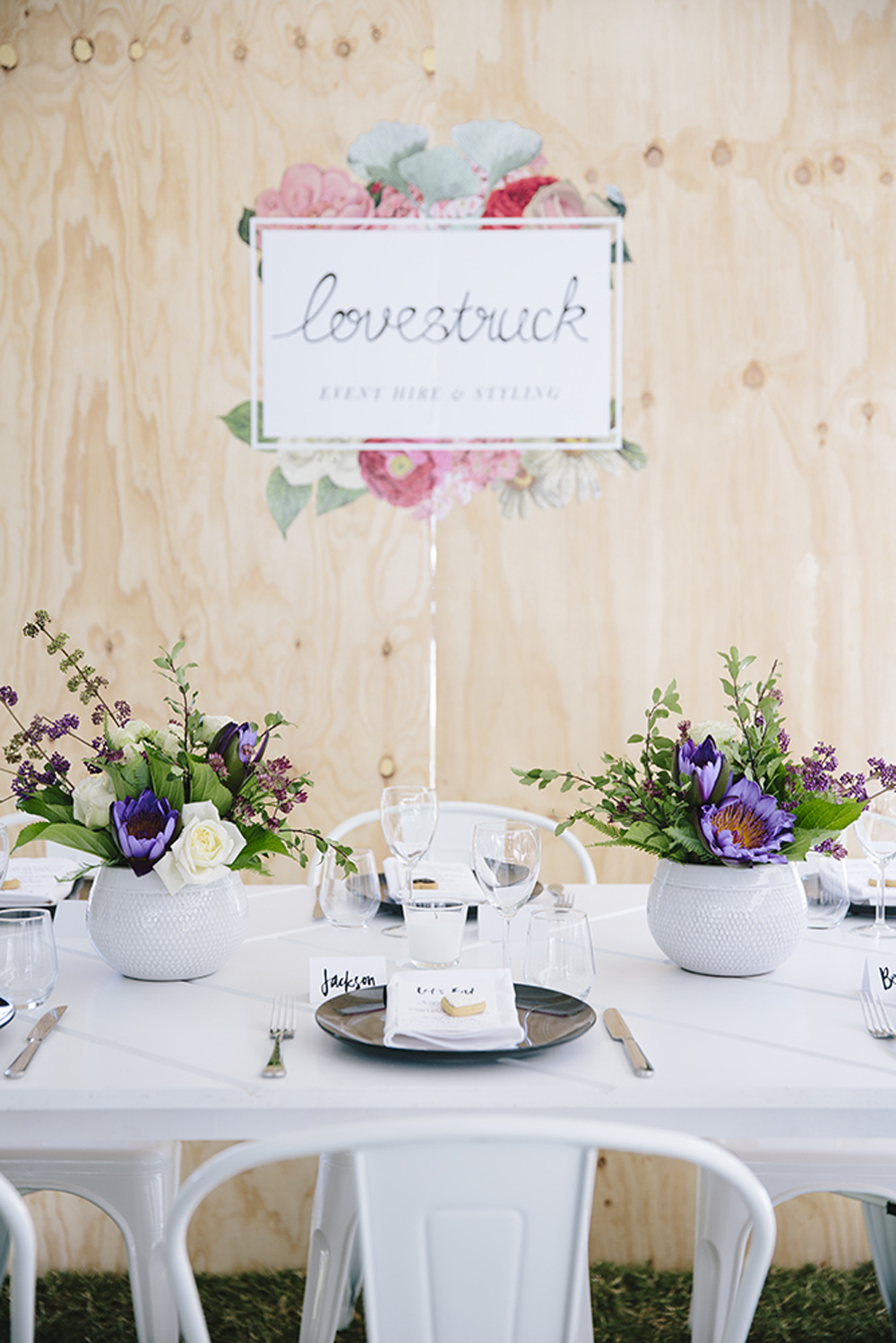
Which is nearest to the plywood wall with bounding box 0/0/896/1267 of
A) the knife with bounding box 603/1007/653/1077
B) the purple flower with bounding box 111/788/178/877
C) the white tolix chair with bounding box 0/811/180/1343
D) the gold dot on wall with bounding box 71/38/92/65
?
the gold dot on wall with bounding box 71/38/92/65

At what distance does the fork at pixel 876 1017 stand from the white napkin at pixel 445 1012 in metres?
0.36

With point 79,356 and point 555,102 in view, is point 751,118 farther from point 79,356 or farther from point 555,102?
point 79,356

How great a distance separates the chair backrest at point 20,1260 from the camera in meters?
0.77

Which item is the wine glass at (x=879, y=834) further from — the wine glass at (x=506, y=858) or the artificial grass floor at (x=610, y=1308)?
the artificial grass floor at (x=610, y=1308)

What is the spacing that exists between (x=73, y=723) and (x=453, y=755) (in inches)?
51.5

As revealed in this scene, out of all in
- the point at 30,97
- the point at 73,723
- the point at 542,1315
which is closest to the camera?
the point at 542,1315

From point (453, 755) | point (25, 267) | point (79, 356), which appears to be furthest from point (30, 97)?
point (453, 755)

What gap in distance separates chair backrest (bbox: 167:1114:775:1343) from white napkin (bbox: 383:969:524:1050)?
0.28 m

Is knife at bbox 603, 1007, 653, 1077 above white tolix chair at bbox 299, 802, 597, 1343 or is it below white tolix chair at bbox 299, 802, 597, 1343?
above

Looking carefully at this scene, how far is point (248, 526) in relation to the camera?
2.46 metres

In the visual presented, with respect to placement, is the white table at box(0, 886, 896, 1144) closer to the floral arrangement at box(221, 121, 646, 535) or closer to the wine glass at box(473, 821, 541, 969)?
the wine glass at box(473, 821, 541, 969)

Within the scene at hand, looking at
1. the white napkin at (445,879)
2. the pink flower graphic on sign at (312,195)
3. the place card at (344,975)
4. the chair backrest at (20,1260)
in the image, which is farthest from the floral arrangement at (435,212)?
the chair backrest at (20,1260)

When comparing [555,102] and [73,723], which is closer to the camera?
[73,723]

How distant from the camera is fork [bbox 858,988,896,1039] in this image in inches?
45.1
